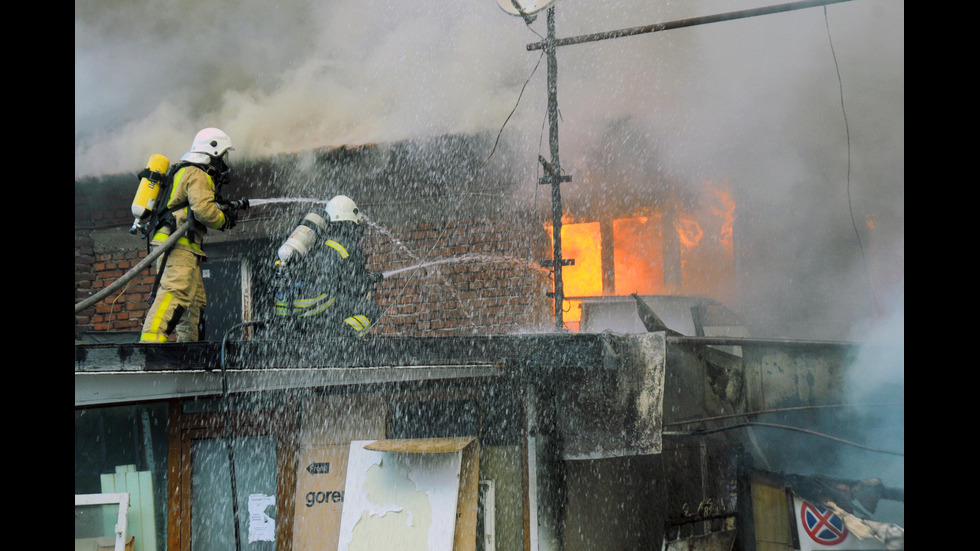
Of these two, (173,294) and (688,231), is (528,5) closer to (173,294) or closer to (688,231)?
(173,294)

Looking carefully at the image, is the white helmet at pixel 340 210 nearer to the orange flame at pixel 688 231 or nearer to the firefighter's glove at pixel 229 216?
the firefighter's glove at pixel 229 216

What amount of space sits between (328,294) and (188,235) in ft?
3.53

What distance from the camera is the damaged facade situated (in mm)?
3305

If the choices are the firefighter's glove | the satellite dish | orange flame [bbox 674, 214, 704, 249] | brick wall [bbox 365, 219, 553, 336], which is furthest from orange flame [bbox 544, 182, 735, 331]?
the firefighter's glove

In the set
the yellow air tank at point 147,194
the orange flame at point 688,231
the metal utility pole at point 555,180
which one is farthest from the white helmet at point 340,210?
the orange flame at point 688,231

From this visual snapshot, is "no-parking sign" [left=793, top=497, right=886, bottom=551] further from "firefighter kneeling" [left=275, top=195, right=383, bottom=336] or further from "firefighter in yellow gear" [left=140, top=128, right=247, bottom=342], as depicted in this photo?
"firefighter in yellow gear" [left=140, top=128, right=247, bottom=342]

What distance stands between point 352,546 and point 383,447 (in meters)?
0.64

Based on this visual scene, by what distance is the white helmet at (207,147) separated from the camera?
4883 millimetres

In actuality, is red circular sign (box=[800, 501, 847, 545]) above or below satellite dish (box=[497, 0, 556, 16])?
below

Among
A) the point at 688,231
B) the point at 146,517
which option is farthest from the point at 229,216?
the point at 688,231

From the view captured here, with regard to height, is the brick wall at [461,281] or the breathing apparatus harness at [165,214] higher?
the breathing apparatus harness at [165,214]

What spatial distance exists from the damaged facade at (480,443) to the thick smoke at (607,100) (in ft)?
11.5

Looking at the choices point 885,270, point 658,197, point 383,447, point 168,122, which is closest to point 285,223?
point 168,122
